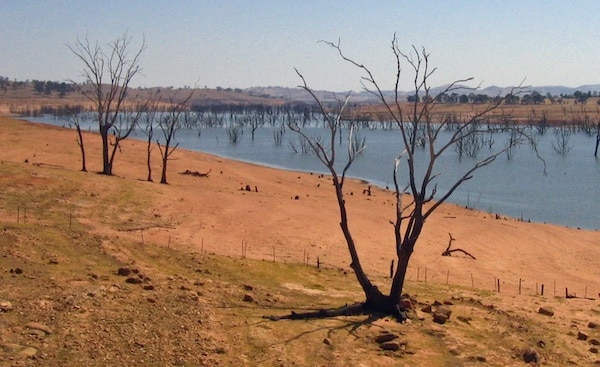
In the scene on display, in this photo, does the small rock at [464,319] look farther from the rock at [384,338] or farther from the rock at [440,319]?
the rock at [384,338]

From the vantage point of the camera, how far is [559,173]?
53.7 m

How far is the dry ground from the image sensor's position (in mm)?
9305

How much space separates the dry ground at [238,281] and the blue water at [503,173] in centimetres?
605

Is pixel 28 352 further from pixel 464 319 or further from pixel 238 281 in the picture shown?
pixel 464 319

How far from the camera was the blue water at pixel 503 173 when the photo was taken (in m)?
38.1

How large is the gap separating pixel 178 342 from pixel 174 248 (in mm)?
7191

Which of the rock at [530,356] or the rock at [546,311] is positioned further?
the rock at [546,311]

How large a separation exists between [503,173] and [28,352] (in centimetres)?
4927

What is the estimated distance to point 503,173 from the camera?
53656 mm

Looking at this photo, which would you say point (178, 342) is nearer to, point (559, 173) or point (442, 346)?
point (442, 346)

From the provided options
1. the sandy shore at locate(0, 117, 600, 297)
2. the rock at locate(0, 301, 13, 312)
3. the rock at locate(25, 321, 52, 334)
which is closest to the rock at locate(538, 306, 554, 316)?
the sandy shore at locate(0, 117, 600, 297)

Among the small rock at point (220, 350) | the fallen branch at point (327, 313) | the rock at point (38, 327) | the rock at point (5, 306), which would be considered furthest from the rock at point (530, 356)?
the rock at point (5, 306)

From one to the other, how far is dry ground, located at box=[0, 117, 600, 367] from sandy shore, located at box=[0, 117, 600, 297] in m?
0.10

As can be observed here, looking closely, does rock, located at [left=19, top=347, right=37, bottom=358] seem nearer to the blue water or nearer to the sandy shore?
the sandy shore
